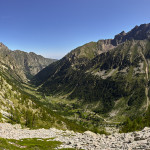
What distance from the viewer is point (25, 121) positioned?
11912 cm

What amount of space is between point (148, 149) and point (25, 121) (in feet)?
372

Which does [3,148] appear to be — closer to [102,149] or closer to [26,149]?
[26,149]

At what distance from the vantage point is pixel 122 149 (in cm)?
2978

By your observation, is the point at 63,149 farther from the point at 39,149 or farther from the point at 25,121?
the point at 25,121

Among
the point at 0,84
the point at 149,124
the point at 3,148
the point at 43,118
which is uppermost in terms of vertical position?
the point at 0,84

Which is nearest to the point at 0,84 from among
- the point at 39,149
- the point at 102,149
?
the point at 39,149

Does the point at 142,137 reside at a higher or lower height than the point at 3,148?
lower

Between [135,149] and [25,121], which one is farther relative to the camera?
[25,121]

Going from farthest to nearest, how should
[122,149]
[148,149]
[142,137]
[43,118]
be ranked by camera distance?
[43,118]
[142,137]
[122,149]
[148,149]

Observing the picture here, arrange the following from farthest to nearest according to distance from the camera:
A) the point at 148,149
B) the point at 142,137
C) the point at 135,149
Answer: the point at 142,137, the point at 135,149, the point at 148,149

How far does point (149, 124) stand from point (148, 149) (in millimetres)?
85006

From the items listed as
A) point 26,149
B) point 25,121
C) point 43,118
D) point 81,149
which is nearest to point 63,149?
point 81,149

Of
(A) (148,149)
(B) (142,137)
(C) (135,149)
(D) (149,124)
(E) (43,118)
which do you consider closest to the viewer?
(A) (148,149)

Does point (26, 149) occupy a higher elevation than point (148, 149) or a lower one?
lower
